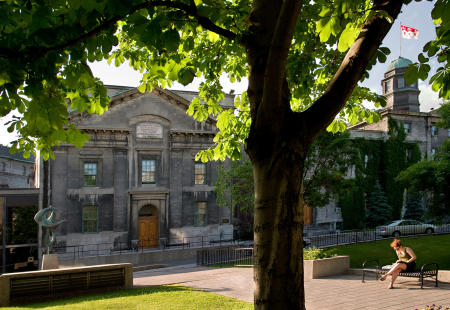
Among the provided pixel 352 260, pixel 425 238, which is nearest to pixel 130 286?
pixel 352 260

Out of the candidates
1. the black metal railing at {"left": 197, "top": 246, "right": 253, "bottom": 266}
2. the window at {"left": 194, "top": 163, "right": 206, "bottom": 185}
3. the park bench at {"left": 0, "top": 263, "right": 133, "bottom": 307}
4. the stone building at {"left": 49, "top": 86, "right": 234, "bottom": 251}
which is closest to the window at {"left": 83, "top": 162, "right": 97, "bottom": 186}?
the stone building at {"left": 49, "top": 86, "right": 234, "bottom": 251}

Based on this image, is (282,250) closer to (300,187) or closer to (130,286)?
(300,187)

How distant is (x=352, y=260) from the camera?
71.0ft

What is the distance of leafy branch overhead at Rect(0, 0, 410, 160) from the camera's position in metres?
4.21

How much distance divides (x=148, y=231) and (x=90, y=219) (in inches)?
187

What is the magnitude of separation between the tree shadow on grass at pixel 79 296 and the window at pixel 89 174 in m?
18.3

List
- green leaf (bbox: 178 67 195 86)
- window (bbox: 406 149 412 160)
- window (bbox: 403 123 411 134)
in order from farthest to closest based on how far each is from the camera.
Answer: window (bbox: 403 123 411 134) → window (bbox: 406 149 412 160) → green leaf (bbox: 178 67 195 86)

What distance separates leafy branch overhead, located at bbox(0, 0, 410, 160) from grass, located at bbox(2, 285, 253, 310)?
4.02 metres

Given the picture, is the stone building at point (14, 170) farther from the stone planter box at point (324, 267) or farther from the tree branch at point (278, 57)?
the tree branch at point (278, 57)

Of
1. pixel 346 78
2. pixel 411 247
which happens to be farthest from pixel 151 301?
pixel 411 247

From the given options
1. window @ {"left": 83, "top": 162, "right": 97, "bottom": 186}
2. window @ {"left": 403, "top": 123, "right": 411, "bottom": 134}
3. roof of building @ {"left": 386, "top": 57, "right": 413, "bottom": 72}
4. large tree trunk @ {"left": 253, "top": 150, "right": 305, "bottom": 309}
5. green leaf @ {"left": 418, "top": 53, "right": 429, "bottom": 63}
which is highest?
roof of building @ {"left": 386, "top": 57, "right": 413, "bottom": 72}

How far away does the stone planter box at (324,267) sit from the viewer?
44.0 ft

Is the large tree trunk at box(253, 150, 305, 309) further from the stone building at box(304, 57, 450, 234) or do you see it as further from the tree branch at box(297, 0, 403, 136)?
the stone building at box(304, 57, 450, 234)

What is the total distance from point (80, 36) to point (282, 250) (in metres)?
3.38
